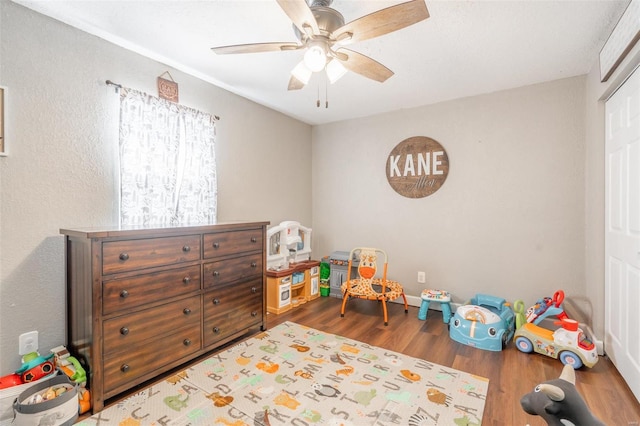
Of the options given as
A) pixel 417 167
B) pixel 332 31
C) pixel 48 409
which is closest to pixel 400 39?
pixel 332 31

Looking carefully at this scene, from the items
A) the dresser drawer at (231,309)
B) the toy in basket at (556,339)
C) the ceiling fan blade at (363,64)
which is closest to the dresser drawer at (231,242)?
the dresser drawer at (231,309)

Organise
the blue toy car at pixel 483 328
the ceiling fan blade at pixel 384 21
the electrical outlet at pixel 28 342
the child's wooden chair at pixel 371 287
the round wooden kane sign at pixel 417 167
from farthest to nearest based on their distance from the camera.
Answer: the round wooden kane sign at pixel 417 167 < the child's wooden chair at pixel 371 287 < the blue toy car at pixel 483 328 < the electrical outlet at pixel 28 342 < the ceiling fan blade at pixel 384 21

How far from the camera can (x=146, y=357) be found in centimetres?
193

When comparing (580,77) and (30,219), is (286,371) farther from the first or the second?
(580,77)

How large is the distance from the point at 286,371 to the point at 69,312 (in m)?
1.57

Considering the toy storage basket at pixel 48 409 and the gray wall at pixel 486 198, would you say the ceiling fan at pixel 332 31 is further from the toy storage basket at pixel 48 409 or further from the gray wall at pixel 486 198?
the toy storage basket at pixel 48 409

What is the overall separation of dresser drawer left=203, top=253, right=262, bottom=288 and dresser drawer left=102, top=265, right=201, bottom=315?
10 cm

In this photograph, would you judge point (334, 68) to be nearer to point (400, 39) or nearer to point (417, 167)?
point (400, 39)

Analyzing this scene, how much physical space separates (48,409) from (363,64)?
263cm

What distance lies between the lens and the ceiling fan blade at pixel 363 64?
1.78 meters

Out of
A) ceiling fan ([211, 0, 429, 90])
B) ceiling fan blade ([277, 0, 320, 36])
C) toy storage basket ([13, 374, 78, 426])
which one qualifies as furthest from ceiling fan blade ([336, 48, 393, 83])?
toy storage basket ([13, 374, 78, 426])

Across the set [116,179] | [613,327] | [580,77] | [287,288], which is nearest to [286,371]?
[287,288]

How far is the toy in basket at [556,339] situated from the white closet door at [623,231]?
0.19 metres

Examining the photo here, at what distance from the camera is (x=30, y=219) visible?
189 cm
